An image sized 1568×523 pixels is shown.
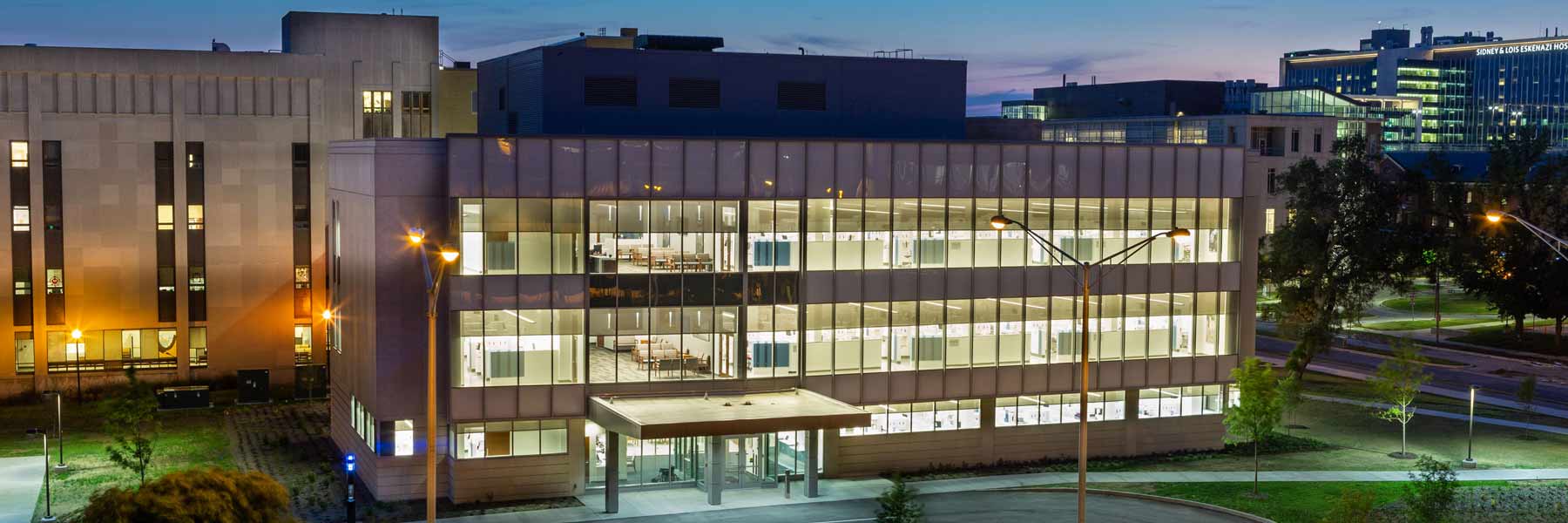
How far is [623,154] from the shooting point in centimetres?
4822

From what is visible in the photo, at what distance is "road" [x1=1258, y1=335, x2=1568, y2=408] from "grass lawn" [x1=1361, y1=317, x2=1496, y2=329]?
1277 centimetres

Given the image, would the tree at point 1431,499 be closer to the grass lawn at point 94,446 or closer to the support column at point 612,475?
the support column at point 612,475

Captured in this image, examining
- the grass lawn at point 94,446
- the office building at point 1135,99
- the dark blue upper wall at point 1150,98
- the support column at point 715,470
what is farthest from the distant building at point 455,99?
the dark blue upper wall at point 1150,98

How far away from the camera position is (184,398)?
67.2 m

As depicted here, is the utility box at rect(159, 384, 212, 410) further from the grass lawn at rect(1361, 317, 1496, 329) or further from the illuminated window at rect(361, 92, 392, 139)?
the grass lawn at rect(1361, 317, 1496, 329)

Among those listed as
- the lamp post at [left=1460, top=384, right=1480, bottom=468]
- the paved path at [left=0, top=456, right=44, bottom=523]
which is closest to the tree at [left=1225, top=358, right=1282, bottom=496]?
the lamp post at [left=1460, top=384, right=1480, bottom=468]

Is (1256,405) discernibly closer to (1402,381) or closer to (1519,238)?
(1402,381)

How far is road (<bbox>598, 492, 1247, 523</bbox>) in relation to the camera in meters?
46.0

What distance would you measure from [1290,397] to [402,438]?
1337 inches

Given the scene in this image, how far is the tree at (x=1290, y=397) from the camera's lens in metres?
55.6

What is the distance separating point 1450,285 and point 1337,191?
67551mm

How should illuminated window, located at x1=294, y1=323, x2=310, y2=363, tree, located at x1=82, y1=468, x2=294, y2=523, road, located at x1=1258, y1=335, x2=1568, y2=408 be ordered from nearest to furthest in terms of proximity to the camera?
tree, located at x1=82, y1=468, x2=294, y2=523
illuminated window, located at x1=294, y1=323, x2=310, y2=363
road, located at x1=1258, y1=335, x2=1568, y2=408

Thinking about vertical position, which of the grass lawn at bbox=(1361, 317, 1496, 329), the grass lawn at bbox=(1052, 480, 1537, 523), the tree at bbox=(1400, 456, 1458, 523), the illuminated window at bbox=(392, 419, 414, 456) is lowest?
the grass lawn at bbox=(1052, 480, 1537, 523)

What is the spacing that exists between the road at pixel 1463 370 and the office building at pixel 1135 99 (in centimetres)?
3883
